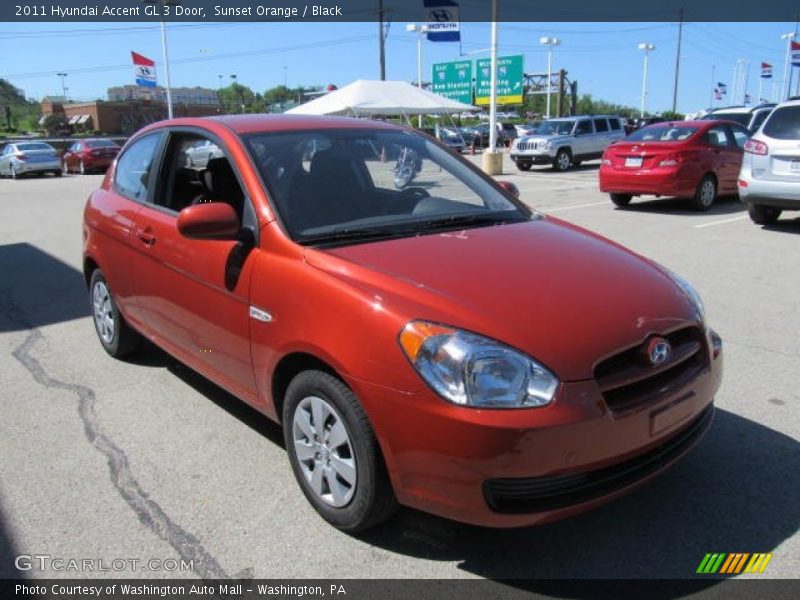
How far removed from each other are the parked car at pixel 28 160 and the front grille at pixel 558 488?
2935cm

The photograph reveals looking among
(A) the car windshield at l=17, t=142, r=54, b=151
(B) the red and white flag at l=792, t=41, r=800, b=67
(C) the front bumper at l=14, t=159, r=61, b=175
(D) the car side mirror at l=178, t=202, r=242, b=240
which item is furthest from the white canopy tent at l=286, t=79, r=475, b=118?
(B) the red and white flag at l=792, t=41, r=800, b=67

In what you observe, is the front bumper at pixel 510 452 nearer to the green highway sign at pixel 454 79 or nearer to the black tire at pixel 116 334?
the black tire at pixel 116 334

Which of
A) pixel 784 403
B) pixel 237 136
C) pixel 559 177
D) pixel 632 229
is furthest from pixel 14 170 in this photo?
pixel 784 403

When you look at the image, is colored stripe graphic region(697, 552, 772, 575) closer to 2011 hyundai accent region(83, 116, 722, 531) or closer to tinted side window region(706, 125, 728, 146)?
2011 hyundai accent region(83, 116, 722, 531)

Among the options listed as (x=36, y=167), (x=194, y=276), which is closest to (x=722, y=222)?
(x=194, y=276)

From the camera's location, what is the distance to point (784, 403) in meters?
3.97

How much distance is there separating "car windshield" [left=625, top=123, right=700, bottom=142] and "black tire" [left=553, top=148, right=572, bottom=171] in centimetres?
1093

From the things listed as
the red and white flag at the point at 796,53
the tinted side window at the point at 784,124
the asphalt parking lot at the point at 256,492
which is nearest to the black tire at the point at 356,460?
the asphalt parking lot at the point at 256,492

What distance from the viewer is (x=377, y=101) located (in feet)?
73.9

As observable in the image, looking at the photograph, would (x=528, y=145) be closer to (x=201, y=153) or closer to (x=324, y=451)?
(x=201, y=153)

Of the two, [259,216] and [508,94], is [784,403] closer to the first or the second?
[259,216]

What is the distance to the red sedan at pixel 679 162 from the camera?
11.7m

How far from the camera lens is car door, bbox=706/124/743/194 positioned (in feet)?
39.9
